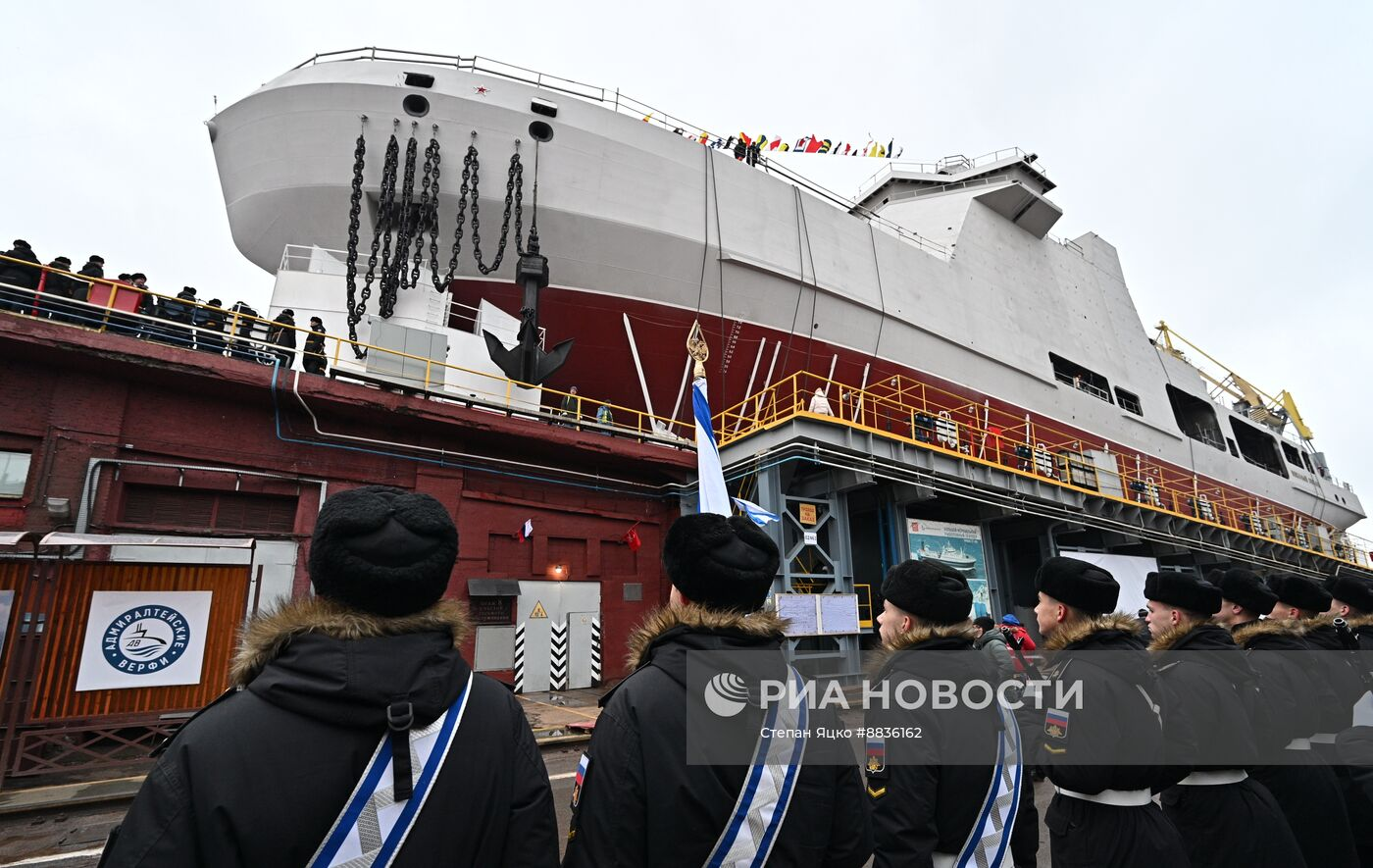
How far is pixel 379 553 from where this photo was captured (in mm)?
1747

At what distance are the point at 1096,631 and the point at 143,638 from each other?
10750mm

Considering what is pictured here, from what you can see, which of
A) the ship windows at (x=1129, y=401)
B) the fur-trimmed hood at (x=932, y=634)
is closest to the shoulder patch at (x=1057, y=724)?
the fur-trimmed hood at (x=932, y=634)

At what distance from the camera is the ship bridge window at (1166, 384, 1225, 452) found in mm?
32938

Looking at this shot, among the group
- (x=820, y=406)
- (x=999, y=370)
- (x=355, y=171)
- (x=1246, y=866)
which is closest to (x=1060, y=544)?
(x=999, y=370)

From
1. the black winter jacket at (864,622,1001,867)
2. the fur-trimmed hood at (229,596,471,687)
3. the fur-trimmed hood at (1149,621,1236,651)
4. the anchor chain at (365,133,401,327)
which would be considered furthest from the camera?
the anchor chain at (365,133,401,327)

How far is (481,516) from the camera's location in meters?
12.4

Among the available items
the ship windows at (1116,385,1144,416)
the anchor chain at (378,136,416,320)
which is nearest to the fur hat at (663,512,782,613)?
the anchor chain at (378,136,416,320)

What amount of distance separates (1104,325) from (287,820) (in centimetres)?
3368

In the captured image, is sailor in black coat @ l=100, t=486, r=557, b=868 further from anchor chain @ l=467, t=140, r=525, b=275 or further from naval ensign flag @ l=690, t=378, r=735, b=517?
anchor chain @ l=467, t=140, r=525, b=275

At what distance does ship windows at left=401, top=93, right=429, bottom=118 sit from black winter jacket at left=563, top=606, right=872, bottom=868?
15.0 meters

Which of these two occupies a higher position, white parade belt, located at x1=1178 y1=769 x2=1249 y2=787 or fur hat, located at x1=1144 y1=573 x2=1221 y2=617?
fur hat, located at x1=1144 y1=573 x2=1221 y2=617

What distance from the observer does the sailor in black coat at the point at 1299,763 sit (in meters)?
4.11

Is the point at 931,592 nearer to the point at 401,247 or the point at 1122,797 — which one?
the point at 1122,797

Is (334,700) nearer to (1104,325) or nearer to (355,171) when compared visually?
(355,171)
